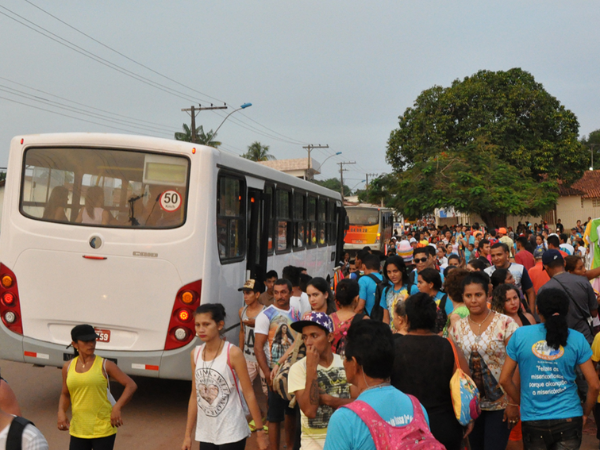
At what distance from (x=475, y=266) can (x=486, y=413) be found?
2.85 metres

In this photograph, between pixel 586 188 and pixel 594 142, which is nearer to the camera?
pixel 586 188

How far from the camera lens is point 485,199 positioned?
3238 cm

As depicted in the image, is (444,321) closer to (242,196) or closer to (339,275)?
(242,196)

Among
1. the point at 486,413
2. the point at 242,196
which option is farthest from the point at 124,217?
the point at 486,413

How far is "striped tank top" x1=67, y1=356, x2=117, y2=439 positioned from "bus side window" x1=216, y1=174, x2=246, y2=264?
3.03 meters

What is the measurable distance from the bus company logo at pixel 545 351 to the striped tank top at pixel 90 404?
3.03 meters

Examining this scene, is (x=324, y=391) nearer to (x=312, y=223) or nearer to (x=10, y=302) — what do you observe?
(x=10, y=302)

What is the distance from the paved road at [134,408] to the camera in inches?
251

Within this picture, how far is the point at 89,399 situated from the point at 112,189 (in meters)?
3.17

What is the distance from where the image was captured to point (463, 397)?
11.7 feet

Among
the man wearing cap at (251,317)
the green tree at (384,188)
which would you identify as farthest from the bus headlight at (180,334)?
the green tree at (384,188)

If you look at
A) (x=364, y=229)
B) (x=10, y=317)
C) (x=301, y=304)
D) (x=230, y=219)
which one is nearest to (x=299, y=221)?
(x=230, y=219)

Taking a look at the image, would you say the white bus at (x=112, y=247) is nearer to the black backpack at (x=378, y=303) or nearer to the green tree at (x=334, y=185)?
the black backpack at (x=378, y=303)

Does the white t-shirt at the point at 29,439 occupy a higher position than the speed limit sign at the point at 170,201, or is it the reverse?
the speed limit sign at the point at 170,201
